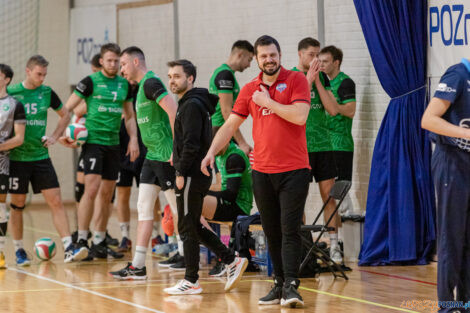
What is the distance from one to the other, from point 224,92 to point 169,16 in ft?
16.4

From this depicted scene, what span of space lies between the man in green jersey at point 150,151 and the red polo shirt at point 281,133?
1.49 meters

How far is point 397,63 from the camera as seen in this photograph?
325 inches

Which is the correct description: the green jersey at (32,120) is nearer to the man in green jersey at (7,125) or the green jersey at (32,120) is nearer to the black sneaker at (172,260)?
the man in green jersey at (7,125)

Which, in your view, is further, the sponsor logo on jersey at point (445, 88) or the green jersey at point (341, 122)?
the green jersey at point (341, 122)

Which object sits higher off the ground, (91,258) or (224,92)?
(224,92)

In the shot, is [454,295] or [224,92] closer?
[454,295]

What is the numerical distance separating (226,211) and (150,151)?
37.2 inches

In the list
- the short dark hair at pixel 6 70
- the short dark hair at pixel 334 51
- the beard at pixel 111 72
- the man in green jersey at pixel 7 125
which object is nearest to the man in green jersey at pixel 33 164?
the man in green jersey at pixel 7 125

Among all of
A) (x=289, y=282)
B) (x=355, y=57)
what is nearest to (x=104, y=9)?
(x=355, y=57)

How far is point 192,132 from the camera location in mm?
6430

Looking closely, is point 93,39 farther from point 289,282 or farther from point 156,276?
point 289,282

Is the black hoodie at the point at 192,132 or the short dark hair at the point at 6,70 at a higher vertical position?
the short dark hair at the point at 6,70

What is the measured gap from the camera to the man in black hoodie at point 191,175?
6.45m

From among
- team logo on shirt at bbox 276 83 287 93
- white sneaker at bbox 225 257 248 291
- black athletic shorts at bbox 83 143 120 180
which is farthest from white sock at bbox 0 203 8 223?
team logo on shirt at bbox 276 83 287 93
